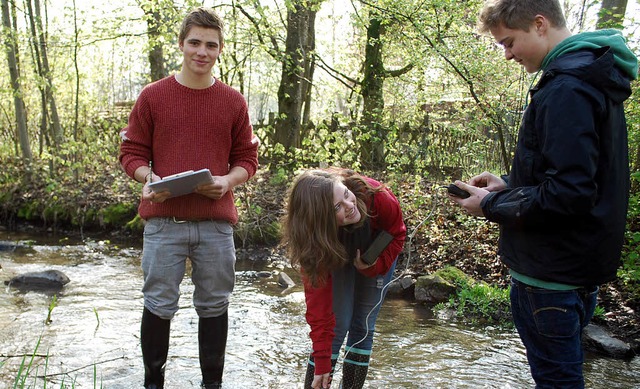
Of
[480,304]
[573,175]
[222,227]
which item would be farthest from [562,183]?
[480,304]

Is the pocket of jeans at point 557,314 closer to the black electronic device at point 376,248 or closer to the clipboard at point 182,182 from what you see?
the black electronic device at point 376,248

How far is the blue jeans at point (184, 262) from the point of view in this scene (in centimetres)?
301

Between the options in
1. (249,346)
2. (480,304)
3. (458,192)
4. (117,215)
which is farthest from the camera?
(117,215)

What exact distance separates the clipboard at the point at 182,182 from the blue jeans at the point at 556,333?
1589 millimetres

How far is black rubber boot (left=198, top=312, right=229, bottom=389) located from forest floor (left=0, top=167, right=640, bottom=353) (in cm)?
230

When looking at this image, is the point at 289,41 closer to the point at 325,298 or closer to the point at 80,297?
the point at 80,297

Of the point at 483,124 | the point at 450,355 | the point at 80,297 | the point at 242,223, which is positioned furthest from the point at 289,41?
the point at 450,355

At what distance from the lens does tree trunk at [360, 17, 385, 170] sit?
823 centimetres

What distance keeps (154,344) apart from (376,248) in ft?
4.22

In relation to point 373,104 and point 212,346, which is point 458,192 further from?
point 373,104

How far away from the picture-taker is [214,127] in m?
3.13

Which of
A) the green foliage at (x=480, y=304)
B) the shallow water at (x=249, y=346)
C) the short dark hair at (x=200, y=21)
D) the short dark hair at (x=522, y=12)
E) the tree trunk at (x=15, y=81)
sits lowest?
the shallow water at (x=249, y=346)

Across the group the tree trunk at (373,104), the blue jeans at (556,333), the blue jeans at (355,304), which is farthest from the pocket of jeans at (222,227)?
the tree trunk at (373,104)

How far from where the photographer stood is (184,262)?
310 cm
